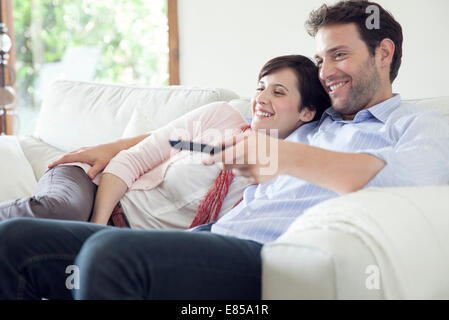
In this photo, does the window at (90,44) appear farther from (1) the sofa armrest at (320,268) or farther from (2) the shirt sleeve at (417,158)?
(1) the sofa armrest at (320,268)

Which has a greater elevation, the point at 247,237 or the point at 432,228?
the point at 432,228

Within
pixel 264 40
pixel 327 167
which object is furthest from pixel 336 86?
pixel 264 40

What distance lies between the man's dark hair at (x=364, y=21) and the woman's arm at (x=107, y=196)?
0.72 m

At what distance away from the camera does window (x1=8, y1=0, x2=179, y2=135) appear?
10.8 ft

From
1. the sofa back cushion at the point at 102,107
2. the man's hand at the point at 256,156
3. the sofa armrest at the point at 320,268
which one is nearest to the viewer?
the sofa armrest at the point at 320,268

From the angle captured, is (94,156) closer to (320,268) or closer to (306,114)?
(306,114)

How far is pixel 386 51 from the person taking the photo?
4.99ft

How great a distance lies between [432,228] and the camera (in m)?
1.00

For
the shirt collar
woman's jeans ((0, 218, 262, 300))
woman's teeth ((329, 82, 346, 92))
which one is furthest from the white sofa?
woman's teeth ((329, 82, 346, 92))

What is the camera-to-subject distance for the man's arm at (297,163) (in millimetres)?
1072

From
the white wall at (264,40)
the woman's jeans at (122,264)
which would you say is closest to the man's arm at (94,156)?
the woman's jeans at (122,264)
